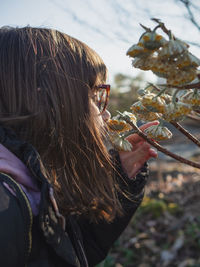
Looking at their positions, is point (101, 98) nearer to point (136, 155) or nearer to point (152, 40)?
point (136, 155)

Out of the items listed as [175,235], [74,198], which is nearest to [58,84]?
[74,198]

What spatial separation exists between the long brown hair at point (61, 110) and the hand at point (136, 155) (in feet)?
0.31

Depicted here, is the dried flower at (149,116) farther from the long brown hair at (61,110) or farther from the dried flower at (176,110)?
the long brown hair at (61,110)

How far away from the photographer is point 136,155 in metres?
1.37

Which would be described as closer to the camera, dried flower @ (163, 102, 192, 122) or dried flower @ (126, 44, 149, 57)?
dried flower @ (126, 44, 149, 57)

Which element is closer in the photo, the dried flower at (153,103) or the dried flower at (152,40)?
the dried flower at (152,40)

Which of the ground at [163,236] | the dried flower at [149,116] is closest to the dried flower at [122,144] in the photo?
the dried flower at [149,116]

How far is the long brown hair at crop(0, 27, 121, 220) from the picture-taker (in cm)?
123

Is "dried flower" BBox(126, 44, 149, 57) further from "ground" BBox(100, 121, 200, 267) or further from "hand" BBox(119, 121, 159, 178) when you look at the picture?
"ground" BBox(100, 121, 200, 267)

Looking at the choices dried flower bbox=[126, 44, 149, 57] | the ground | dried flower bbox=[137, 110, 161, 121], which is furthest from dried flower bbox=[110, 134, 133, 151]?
the ground

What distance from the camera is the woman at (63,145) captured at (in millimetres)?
1092

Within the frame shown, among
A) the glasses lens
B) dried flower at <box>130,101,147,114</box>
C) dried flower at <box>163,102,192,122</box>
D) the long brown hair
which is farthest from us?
the glasses lens

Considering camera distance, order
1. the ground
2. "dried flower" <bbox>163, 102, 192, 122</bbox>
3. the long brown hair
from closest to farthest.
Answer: "dried flower" <bbox>163, 102, 192, 122</bbox> → the long brown hair → the ground

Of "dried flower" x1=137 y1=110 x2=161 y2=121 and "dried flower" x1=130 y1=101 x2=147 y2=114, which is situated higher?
"dried flower" x1=130 y1=101 x2=147 y2=114
